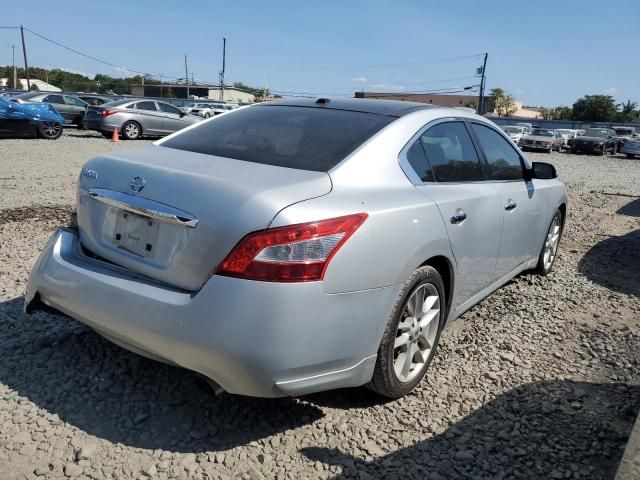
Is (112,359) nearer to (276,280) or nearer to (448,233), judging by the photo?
(276,280)

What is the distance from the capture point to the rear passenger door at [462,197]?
10.1ft

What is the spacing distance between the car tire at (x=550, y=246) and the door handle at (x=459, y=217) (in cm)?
223

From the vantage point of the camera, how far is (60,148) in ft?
45.4

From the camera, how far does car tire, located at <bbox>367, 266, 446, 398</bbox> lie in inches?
104

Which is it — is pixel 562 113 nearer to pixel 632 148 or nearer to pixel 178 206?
pixel 632 148

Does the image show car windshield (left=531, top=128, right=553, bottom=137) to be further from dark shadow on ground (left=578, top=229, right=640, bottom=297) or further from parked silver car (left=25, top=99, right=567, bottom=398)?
parked silver car (left=25, top=99, right=567, bottom=398)

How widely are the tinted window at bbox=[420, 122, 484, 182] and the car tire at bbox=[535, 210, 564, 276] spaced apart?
185 centimetres

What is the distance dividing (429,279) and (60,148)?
13379mm

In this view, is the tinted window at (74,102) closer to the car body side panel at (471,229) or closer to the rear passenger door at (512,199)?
the rear passenger door at (512,199)

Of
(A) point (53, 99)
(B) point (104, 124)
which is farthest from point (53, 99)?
(B) point (104, 124)

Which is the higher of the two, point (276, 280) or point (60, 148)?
point (276, 280)

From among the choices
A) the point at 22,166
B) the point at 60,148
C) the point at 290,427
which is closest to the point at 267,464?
the point at 290,427

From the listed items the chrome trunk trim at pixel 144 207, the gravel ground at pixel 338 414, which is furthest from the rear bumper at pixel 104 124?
the chrome trunk trim at pixel 144 207

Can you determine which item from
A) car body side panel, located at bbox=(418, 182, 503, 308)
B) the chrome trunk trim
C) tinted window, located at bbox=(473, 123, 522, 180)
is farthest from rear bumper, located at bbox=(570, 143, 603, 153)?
the chrome trunk trim
